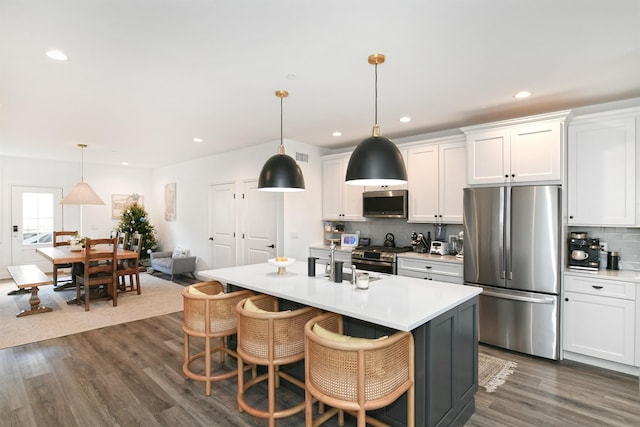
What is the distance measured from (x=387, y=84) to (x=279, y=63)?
1019 mm

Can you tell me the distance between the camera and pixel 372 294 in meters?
2.35

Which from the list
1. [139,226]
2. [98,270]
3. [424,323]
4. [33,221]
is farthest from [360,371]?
[33,221]

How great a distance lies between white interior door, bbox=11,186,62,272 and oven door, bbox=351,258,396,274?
6908 millimetres

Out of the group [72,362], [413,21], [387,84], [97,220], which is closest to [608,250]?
[387,84]

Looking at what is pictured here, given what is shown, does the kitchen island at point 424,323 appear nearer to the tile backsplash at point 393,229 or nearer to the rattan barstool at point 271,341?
the rattan barstool at point 271,341

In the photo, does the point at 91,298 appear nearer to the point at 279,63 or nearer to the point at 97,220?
the point at 97,220

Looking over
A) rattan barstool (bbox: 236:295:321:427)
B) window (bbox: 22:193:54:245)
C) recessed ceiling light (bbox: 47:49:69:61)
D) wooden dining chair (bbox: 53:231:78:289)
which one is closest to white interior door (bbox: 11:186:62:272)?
window (bbox: 22:193:54:245)

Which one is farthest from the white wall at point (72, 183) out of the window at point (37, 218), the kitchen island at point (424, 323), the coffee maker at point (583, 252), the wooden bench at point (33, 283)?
the coffee maker at point (583, 252)

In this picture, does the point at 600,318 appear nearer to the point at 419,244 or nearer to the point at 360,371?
the point at 419,244

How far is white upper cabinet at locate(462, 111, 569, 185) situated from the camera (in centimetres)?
340

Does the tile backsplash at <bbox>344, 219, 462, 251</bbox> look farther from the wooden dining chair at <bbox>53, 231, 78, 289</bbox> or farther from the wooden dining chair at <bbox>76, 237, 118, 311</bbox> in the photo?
the wooden dining chair at <bbox>53, 231, 78, 289</bbox>

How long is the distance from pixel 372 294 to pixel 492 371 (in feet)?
5.65

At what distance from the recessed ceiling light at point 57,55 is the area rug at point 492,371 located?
4.21 meters

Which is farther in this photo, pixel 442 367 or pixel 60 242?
pixel 60 242
